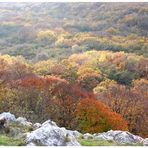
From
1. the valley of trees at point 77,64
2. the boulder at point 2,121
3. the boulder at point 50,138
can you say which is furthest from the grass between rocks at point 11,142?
the valley of trees at point 77,64

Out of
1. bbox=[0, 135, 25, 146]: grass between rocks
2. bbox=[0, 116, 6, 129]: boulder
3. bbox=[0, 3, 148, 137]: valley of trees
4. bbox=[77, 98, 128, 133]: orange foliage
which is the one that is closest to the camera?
bbox=[0, 135, 25, 146]: grass between rocks

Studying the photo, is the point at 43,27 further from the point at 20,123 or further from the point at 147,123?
the point at 20,123

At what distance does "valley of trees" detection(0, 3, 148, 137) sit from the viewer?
1283 inches

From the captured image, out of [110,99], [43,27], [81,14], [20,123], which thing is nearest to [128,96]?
[110,99]

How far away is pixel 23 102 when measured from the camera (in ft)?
102

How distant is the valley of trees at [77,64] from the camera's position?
3259 cm

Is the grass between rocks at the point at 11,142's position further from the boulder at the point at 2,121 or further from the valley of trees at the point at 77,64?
the valley of trees at the point at 77,64

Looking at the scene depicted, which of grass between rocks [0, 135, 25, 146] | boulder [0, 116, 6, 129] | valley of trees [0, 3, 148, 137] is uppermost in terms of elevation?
grass between rocks [0, 135, 25, 146]

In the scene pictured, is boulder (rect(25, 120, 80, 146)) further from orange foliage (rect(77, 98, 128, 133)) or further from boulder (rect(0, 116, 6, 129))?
orange foliage (rect(77, 98, 128, 133))

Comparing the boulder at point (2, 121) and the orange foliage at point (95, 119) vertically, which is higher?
the boulder at point (2, 121)

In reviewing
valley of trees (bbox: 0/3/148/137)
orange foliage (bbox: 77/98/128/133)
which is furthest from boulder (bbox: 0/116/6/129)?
orange foliage (bbox: 77/98/128/133)

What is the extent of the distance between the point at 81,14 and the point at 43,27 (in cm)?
2708

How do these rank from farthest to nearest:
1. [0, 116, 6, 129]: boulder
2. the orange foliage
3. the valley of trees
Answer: the valley of trees → the orange foliage → [0, 116, 6, 129]: boulder

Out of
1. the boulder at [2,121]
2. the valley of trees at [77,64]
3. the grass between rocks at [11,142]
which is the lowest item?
the valley of trees at [77,64]
